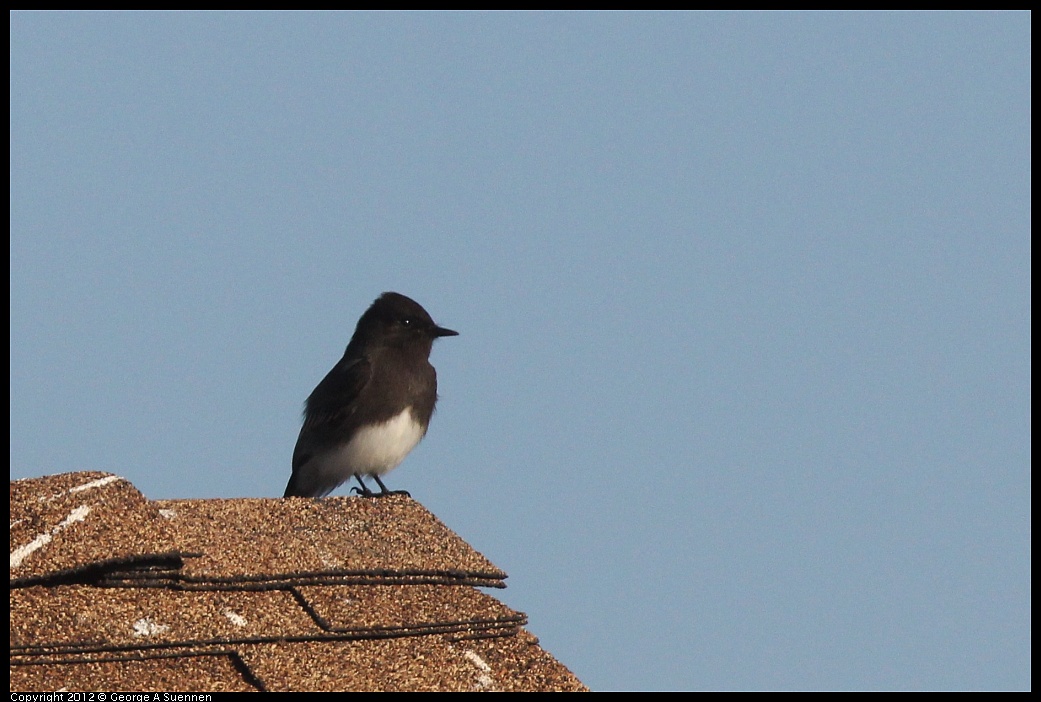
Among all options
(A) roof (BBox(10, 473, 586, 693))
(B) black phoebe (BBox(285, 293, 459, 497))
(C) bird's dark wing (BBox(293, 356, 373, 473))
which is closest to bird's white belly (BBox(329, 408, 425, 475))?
(B) black phoebe (BBox(285, 293, 459, 497))

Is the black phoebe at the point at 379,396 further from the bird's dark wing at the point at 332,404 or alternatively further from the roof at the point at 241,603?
the roof at the point at 241,603

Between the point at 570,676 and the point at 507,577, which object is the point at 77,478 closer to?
the point at 507,577

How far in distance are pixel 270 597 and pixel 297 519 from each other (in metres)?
0.87

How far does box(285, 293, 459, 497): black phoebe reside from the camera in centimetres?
1108

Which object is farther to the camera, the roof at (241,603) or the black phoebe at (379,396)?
the black phoebe at (379,396)

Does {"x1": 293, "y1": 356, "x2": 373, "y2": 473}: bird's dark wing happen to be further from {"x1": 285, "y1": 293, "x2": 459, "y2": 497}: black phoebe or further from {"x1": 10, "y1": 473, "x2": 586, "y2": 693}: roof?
{"x1": 10, "y1": 473, "x2": 586, "y2": 693}: roof

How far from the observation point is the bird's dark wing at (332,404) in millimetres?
11110

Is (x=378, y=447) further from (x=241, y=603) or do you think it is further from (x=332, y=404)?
(x=241, y=603)

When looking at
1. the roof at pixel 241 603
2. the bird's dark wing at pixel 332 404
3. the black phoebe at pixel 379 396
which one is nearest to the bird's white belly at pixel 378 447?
the black phoebe at pixel 379 396

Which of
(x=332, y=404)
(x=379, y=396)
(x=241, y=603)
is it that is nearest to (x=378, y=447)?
(x=379, y=396)

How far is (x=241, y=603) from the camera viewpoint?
7035 mm

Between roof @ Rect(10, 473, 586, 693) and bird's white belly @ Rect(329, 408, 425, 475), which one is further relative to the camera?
bird's white belly @ Rect(329, 408, 425, 475)
